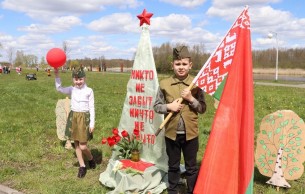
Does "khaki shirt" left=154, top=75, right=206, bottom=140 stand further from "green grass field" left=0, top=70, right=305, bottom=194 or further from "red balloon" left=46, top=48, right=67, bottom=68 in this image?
"red balloon" left=46, top=48, right=67, bottom=68

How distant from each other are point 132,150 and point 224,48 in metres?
2.24

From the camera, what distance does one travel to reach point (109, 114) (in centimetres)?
1124

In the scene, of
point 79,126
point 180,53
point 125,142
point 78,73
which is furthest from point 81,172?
point 180,53

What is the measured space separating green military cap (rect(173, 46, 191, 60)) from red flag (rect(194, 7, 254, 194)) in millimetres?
666

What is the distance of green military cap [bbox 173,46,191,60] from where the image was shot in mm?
4035

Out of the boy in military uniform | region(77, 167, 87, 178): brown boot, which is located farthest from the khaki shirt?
region(77, 167, 87, 178): brown boot

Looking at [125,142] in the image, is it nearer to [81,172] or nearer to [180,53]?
[81,172]

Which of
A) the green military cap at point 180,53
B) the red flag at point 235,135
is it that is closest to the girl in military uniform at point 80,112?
the green military cap at point 180,53

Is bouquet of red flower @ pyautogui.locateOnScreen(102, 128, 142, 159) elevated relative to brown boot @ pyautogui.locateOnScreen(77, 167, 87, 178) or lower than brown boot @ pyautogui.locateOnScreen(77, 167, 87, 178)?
elevated

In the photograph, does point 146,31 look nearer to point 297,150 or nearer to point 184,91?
point 184,91

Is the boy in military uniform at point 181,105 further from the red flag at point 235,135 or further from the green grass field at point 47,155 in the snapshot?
the green grass field at point 47,155

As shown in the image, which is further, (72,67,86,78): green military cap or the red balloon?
(72,67,86,78): green military cap

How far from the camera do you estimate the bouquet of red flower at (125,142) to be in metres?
5.16

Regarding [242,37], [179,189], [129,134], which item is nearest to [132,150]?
[129,134]
